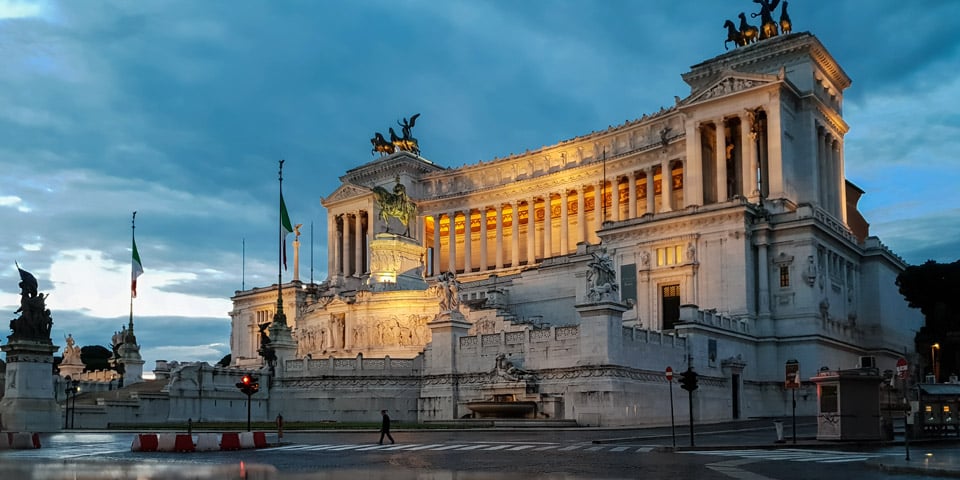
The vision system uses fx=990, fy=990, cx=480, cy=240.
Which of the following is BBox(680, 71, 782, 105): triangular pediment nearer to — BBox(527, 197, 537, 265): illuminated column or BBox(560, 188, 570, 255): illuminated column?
BBox(560, 188, 570, 255): illuminated column

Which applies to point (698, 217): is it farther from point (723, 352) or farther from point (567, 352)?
point (567, 352)

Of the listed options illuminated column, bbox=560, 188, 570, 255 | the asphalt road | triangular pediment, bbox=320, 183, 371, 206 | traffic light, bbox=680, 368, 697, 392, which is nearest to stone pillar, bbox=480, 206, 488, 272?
illuminated column, bbox=560, 188, 570, 255

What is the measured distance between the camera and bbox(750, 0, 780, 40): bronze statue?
90.9 meters

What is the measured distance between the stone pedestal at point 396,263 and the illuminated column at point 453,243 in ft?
83.8

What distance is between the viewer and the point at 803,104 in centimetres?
8588

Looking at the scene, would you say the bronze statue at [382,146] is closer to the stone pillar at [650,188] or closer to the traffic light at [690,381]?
the stone pillar at [650,188]

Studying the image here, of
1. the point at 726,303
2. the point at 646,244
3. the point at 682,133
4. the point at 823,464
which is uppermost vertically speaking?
the point at 682,133

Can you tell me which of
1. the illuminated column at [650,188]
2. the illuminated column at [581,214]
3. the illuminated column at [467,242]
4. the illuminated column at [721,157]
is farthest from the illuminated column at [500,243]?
the illuminated column at [721,157]

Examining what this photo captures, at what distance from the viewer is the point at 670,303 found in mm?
75875

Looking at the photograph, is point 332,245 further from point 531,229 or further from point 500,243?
point 531,229

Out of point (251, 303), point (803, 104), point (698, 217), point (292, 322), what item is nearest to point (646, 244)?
point (698, 217)

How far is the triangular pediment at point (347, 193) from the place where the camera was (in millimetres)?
121250

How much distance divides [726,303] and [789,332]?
4870 mm

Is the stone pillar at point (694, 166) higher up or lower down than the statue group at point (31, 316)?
higher up
